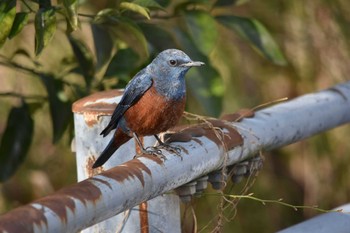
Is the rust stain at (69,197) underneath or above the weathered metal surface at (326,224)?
above

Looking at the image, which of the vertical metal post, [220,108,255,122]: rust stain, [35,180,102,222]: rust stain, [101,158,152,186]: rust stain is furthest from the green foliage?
[35,180,102,222]: rust stain

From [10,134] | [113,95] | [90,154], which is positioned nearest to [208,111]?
[10,134]

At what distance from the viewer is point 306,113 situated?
3.03m

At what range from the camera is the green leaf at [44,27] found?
Result: 3.13m

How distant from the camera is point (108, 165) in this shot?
2727 millimetres

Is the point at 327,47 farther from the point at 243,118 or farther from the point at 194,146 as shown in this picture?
the point at 194,146

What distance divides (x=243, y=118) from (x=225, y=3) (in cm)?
117

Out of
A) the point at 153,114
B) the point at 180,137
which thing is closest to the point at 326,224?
the point at 180,137

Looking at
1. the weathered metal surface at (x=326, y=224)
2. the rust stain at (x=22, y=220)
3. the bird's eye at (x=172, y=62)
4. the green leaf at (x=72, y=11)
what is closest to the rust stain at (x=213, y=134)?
the weathered metal surface at (x=326, y=224)

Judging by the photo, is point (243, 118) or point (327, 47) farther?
point (327, 47)

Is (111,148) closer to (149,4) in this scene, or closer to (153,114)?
(153,114)

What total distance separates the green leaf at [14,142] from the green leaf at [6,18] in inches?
29.5

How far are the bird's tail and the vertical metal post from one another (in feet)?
0.04

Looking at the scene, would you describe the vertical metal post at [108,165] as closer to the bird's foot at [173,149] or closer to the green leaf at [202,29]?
the bird's foot at [173,149]
